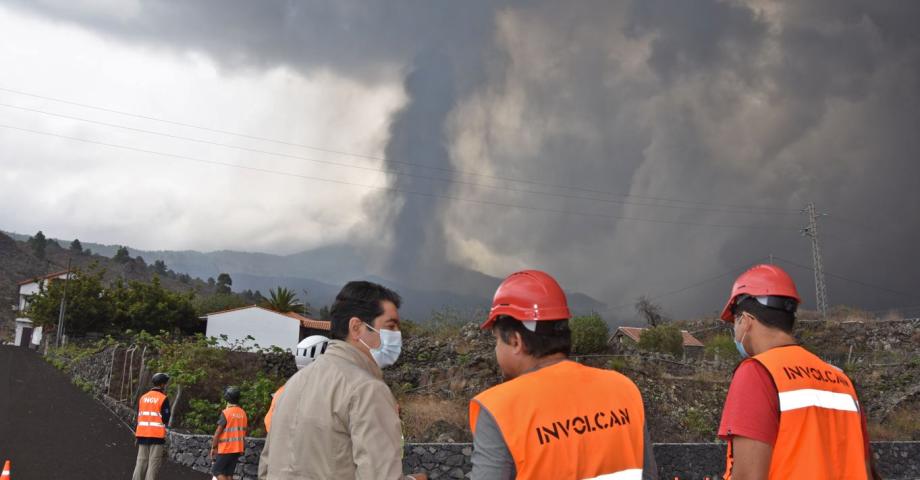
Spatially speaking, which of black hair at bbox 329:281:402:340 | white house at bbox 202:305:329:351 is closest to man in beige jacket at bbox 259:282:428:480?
black hair at bbox 329:281:402:340

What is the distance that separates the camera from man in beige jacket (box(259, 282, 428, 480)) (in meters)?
2.87

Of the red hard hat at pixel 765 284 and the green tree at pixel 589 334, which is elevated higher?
the green tree at pixel 589 334

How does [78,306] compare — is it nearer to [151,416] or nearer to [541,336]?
[151,416]

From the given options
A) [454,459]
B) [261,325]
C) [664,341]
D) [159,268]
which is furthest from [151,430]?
[159,268]

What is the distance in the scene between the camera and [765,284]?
3.29 m

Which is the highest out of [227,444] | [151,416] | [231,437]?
[151,416]

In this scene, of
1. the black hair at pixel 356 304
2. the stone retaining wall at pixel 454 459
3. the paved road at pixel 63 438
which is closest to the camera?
the black hair at pixel 356 304

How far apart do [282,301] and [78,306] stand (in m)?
15.8

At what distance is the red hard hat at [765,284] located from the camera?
3279mm

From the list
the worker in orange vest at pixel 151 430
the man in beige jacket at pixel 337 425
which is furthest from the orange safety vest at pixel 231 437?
Result: the man in beige jacket at pixel 337 425

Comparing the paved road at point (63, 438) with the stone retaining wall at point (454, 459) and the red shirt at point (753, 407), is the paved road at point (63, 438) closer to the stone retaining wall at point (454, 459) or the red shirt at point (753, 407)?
the stone retaining wall at point (454, 459)

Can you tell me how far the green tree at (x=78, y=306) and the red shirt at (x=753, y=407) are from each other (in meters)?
58.0

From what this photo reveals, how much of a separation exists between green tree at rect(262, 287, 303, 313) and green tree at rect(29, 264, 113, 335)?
1254 cm

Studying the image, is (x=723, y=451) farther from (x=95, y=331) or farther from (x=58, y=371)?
(x=95, y=331)
